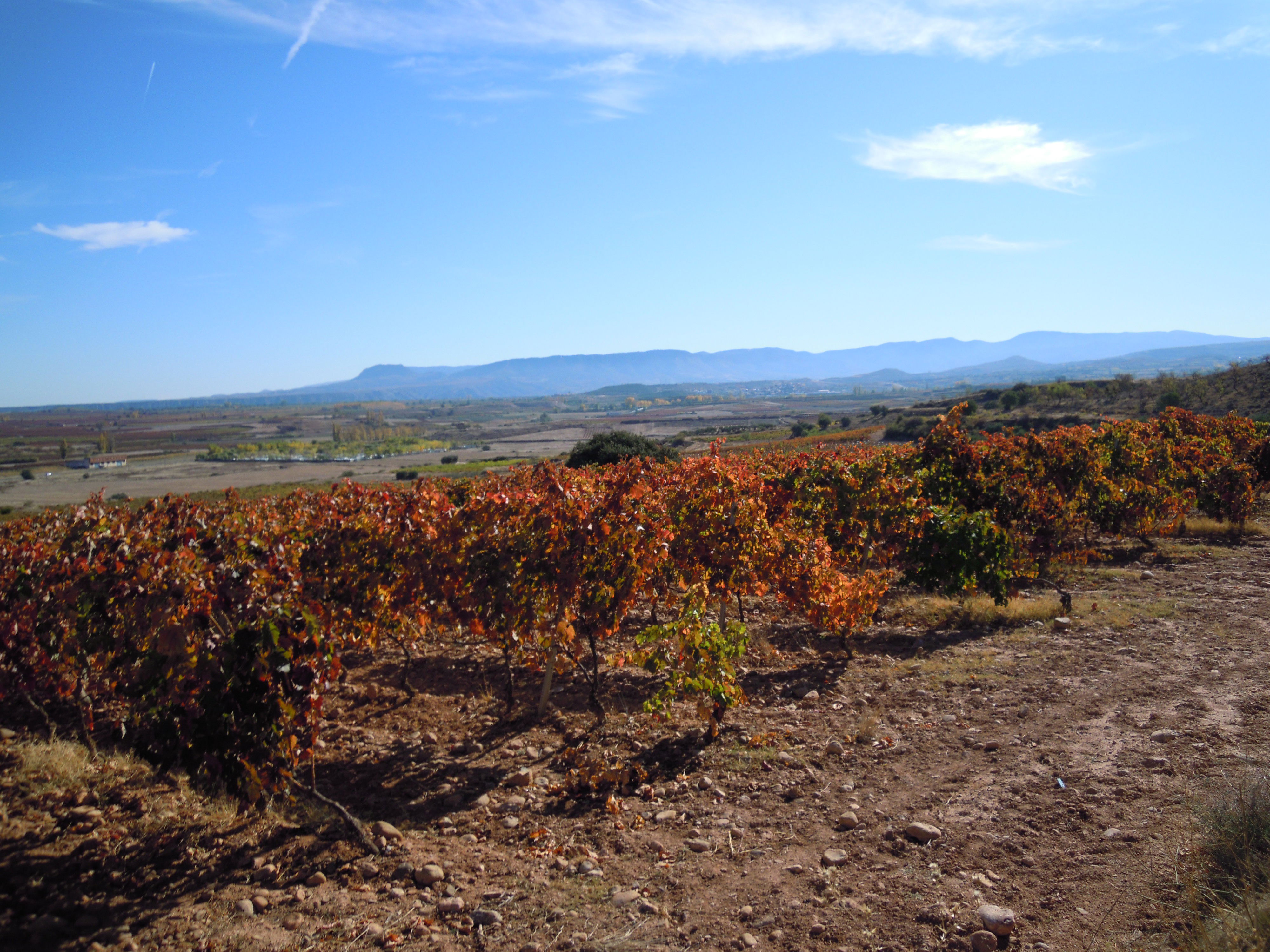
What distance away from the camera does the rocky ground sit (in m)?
4.41

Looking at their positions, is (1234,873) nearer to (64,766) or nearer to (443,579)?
(443,579)

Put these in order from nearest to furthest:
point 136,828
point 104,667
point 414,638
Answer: point 136,828, point 104,667, point 414,638

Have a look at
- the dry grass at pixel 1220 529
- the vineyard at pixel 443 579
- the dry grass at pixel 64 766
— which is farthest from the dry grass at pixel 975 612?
the dry grass at pixel 64 766

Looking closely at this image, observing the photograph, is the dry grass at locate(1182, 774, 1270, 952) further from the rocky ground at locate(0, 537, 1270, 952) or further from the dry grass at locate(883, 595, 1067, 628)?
the dry grass at locate(883, 595, 1067, 628)

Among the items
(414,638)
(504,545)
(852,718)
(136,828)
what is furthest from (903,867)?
(414,638)

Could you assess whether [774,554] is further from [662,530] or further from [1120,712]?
[1120,712]

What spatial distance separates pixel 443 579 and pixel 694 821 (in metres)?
3.51

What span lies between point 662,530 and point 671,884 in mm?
3457

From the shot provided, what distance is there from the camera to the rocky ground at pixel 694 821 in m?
4.41

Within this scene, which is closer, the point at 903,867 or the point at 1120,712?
the point at 903,867

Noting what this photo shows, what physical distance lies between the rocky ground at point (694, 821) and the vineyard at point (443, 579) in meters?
0.66

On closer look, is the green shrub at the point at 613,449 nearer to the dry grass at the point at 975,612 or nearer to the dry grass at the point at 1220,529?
the dry grass at the point at 1220,529

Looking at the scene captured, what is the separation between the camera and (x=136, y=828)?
5.52 metres

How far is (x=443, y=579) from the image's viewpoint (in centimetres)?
744
